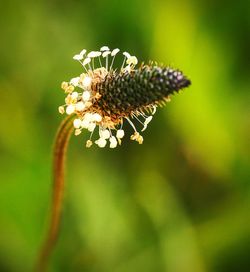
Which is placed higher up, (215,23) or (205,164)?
(215,23)

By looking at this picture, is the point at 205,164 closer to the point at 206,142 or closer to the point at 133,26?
the point at 206,142

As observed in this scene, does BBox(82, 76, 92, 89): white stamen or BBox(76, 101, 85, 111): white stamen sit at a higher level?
BBox(82, 76, 92, 89): white stamen

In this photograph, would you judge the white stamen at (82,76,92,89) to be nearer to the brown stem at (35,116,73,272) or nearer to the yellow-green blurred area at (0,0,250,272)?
the brown stem at (35,116,73,272)

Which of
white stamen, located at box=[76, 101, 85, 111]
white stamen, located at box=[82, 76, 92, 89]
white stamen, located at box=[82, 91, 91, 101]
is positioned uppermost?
white stamen, located at box=[82, 76, 92, 89]

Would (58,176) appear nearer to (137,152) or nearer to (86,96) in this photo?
(86,96)

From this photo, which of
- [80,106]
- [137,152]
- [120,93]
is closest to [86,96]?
[80,106]

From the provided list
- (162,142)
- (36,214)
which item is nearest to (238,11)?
(162,142)

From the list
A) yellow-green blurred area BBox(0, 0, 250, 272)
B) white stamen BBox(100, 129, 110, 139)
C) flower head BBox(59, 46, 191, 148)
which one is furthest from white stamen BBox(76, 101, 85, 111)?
yellow-green blurred area BBox(0, 0, 250, 272)

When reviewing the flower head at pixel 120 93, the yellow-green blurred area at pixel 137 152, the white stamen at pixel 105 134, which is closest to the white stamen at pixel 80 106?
the flower head at pixel 120 93
